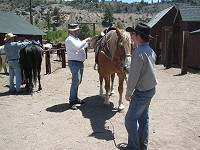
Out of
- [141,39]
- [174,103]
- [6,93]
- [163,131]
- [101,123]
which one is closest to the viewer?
[141,39]

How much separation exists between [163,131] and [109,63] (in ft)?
6.70

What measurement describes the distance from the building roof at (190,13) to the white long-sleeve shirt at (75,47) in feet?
46.3

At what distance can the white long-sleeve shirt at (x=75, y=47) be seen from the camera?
6.71 meters

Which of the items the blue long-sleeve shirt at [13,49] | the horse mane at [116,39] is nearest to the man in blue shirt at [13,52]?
the blue long-sleeve shirt at [13,49]

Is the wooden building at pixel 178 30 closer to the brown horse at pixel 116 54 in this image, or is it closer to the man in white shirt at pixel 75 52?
the brown horse at pixel 116 54

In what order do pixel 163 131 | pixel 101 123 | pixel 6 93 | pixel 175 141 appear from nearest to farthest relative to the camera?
pixel 175 141 → pixel 163 131 → pixel 101 123 → pixel 6 93

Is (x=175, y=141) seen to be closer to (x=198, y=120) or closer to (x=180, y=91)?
(x=198, y=120)

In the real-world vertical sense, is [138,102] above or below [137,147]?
above

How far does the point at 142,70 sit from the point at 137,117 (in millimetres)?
728

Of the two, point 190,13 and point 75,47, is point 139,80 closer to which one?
point 75,47

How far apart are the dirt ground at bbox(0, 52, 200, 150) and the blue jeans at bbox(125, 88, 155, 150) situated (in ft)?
1.26

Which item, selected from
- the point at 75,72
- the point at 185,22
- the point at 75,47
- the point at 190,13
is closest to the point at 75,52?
the point at 75,47

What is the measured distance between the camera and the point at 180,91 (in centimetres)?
941

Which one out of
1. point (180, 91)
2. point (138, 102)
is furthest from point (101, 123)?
point (180, 91)
